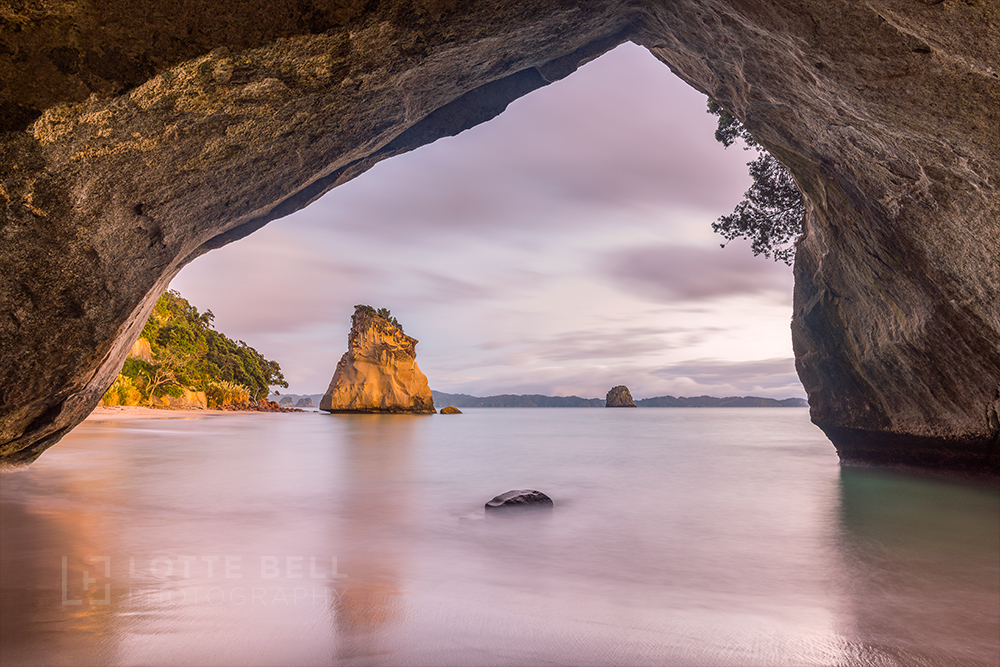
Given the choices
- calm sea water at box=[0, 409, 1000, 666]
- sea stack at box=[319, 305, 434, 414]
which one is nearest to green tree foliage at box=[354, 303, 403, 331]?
sea stack at box=[319, 305, 434, 414]

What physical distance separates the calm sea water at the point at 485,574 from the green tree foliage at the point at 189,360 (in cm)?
1893

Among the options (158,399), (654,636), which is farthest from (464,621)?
(158,399)

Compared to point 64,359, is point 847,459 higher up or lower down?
lower down

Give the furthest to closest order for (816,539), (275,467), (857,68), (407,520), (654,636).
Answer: (275,467)
(407,520)
(816,539)
(857,68)
(654,636)

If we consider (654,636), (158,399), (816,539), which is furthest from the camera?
(158,399)

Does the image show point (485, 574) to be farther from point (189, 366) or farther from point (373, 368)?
point (373, 368)

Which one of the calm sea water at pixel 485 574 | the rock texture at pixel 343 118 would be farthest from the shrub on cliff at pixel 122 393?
the rock texture at pixel 343 118

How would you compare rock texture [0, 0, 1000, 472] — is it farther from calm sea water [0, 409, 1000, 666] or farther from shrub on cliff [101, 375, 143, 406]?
shrub on cliff [101, 375, 143, 406]

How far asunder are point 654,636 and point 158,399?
3875 cm

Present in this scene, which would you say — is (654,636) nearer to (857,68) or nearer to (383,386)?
(857,68)

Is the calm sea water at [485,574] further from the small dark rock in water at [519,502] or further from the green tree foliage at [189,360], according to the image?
the green tree foliage at [189,360]

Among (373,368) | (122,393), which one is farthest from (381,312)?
(122,393)

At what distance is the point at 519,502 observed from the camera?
7297 mm

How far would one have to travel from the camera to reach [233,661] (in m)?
A: 2.82
